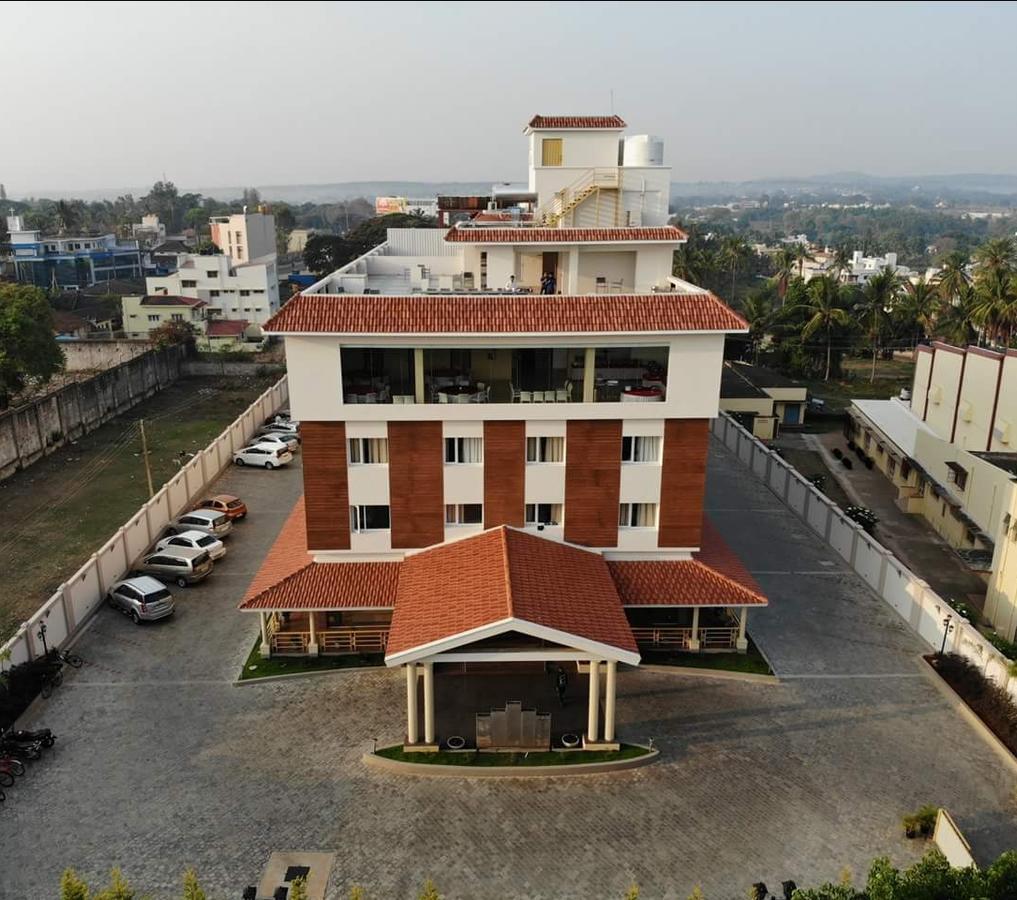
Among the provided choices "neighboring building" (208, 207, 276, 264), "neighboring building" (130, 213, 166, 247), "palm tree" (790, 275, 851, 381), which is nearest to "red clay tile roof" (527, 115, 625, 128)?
"palm tree" (790, 275, 851, 381)

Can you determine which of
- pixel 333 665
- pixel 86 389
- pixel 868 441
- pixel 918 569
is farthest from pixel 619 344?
pixel 86 389

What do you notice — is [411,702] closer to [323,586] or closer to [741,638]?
[323,586]

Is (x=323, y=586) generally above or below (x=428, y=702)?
above

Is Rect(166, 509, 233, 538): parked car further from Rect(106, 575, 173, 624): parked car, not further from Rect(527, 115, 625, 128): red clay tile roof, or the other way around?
Rect(527, 115, 625, 128): red clay tile roof

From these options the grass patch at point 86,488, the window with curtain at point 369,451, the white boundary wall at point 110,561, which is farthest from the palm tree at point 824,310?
the window with curtain at point 369,451

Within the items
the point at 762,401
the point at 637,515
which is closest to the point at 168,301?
the point at 762,401

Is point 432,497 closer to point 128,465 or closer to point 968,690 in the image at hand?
point 968,690
